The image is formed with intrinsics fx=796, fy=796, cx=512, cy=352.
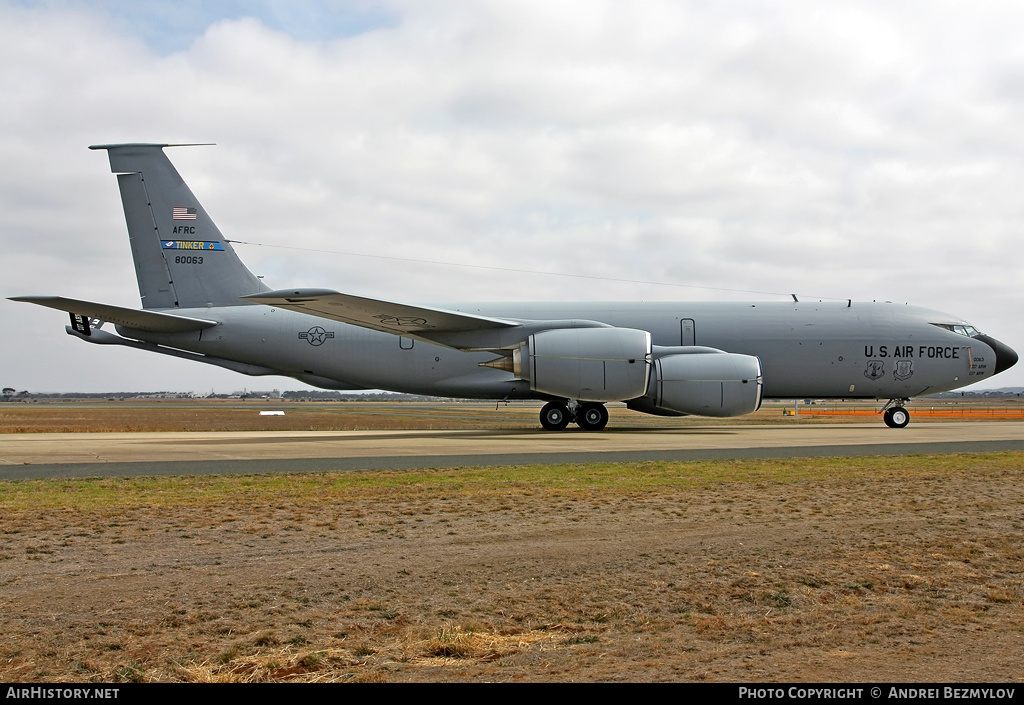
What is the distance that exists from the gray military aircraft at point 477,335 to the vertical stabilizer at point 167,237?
3 cm

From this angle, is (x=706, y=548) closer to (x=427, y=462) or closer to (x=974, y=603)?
(x=974, y=603)

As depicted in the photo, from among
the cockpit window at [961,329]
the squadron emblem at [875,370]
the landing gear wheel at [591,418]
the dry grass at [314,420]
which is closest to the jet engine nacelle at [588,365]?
the landing gear wheel at [591,418]

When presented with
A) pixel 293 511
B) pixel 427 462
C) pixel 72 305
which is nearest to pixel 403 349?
pixel 72 305

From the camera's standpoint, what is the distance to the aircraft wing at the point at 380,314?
Answer: 60.3 ft

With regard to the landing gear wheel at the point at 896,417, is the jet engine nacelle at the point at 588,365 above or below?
above

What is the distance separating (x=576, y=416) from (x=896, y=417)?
10499mm

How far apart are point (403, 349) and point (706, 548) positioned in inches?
725

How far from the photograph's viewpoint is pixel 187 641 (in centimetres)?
377

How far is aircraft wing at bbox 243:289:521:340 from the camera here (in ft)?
60.3

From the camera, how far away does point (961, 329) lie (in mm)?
25062

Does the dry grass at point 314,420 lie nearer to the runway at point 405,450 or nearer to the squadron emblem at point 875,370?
the squadron emblem at point 875,370

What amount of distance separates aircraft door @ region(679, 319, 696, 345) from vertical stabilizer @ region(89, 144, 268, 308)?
13.3 metres

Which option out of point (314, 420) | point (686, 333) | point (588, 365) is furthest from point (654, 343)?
point (314, 420)

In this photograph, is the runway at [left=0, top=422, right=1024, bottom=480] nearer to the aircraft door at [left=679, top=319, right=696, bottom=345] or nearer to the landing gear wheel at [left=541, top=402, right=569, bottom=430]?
the landing gear wheel at [left=541, top=402, right=569, bottom=430]
